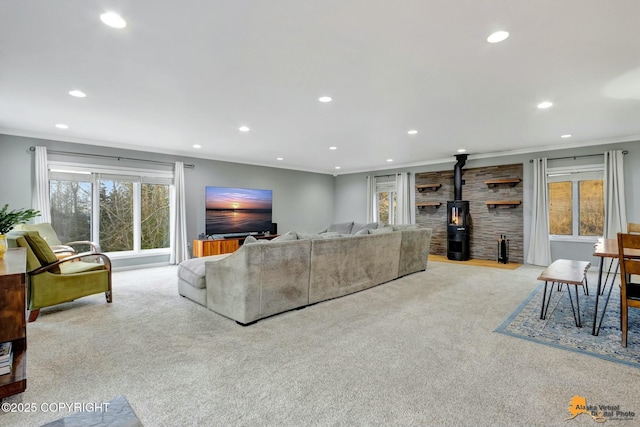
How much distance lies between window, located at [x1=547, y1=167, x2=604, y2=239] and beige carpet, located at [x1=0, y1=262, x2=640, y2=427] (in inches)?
151

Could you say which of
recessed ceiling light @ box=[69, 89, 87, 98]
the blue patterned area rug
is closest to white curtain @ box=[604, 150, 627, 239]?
the blue patterned area rug

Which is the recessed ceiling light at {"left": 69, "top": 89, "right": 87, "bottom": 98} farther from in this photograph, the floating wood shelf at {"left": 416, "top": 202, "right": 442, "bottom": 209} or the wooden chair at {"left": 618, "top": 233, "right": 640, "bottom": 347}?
the floating wood shelf at {"left": 416, "top": 202, "right": 442, "bottom": 209}

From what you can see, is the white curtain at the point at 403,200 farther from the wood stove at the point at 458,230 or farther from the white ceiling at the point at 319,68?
the white ceiling at the point at 319,68

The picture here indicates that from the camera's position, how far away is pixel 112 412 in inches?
53.8

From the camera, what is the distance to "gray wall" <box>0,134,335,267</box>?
4.90 meters

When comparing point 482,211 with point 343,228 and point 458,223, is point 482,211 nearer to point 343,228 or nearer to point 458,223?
point 458,223

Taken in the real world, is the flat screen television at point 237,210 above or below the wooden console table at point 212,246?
above

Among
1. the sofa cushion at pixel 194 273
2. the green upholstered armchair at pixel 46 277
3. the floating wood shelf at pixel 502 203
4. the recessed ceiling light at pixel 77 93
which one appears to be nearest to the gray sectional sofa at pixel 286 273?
the sofa cushion at pixel 194 273

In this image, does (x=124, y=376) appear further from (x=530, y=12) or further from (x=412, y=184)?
(x=412, y=184)

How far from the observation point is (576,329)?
2980 millimetres

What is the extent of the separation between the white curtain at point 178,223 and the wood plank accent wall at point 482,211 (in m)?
5.92

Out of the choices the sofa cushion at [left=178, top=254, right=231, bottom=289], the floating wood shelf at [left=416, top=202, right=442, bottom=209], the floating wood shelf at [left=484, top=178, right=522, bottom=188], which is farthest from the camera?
the floating wood shelf at [left=416, top=202, right=442, bottom=209]

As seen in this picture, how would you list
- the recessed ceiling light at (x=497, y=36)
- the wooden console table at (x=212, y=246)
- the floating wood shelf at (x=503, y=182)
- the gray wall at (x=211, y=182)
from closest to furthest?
the recessed ceiling light at (x=497, y=36) < the gray wall at (x=211, y=182) < the wooden console table at (x=212, y=246) < the floating wood shelf at (x=503, y=182)

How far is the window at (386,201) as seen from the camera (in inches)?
354
